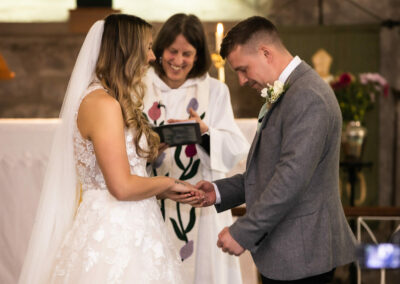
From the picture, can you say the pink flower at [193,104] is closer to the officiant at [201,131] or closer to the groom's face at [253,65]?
the officiant at [201,131]

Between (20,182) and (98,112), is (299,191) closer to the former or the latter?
(98,112)

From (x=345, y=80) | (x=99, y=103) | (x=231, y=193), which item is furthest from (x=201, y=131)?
(x=345, y=80)

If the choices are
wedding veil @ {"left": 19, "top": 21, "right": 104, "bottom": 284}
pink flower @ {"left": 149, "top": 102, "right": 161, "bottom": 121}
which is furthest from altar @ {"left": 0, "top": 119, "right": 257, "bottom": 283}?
wedding veil @ {"left": 19, "top": 21, "right": 104, "bottom": 284}

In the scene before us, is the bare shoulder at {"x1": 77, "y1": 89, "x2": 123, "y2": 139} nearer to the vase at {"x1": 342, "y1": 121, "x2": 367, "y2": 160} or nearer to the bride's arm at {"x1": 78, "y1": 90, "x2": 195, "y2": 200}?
the bride's arm at {"x1": 78, "y1": 90, "x2": 195, "y2": 200}

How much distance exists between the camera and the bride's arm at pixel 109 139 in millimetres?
2668

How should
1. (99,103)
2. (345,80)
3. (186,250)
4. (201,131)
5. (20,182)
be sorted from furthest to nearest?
(345,80) → (20,182) → (186,250) → (201,131) → (99,103)

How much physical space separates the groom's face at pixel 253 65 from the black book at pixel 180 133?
0.83 m

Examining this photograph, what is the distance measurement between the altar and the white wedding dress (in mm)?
1579

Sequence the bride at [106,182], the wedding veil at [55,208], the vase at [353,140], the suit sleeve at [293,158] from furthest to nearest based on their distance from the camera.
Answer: the vase at [353,140] < the wedding veil at [55,208] < the bride at [106,182] < the suit sleeve at [293,158]

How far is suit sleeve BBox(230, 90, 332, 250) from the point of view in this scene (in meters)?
2.37

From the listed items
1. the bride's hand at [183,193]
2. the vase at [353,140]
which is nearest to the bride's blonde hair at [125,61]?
the bride's hand at [183,193]

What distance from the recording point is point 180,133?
11.2ft

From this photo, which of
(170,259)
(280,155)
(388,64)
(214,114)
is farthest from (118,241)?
(388,64)

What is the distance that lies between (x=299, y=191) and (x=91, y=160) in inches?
37.6
